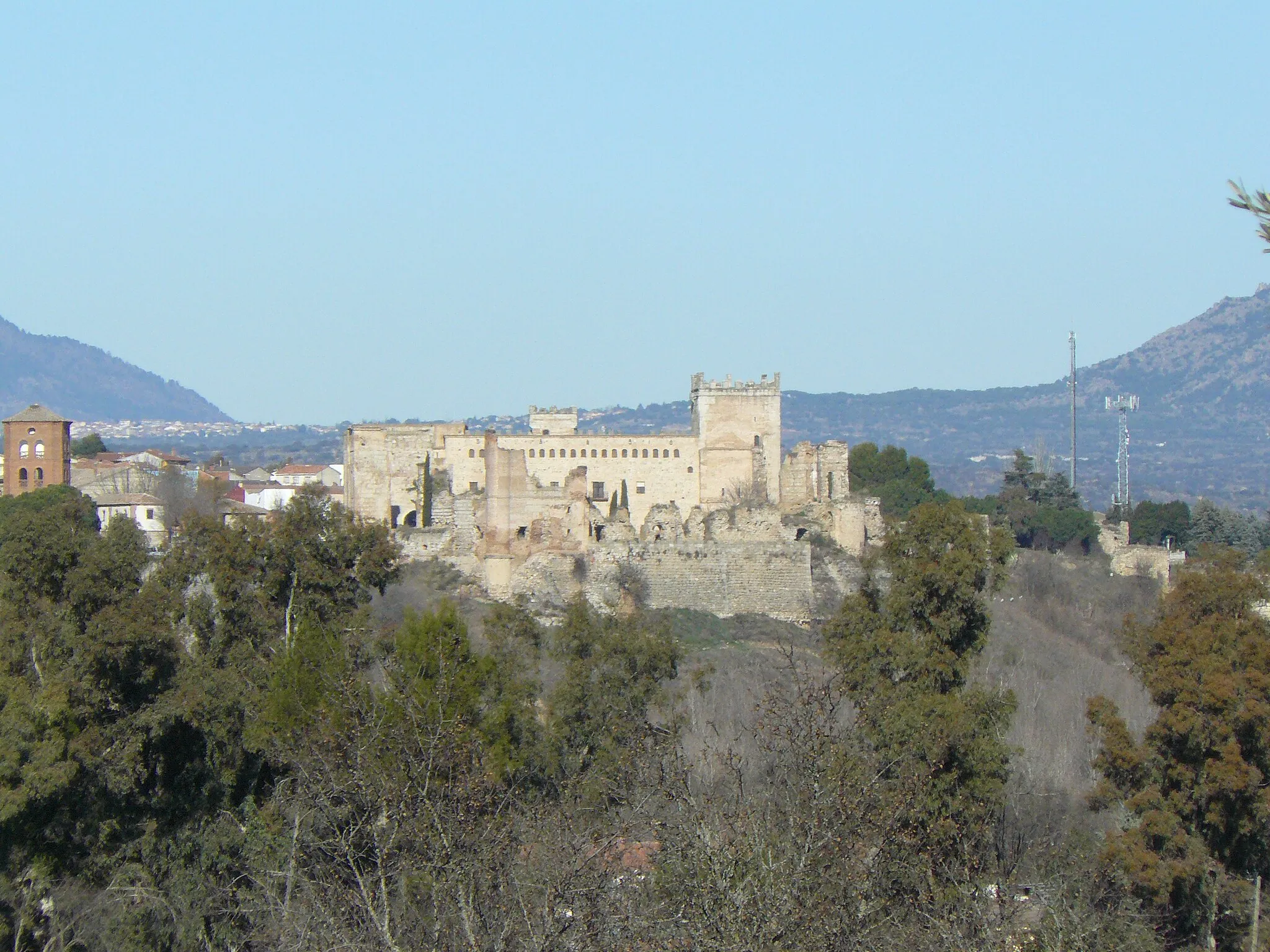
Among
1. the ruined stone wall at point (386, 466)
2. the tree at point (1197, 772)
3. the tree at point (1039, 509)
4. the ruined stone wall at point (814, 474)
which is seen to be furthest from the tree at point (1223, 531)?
the tree at point (1197, 772)

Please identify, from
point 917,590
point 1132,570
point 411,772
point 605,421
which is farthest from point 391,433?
point 605,421

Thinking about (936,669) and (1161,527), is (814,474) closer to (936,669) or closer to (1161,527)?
(1161,527)

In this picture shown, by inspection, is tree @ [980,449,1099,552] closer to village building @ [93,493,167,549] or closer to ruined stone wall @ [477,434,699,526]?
ruined stone wall @ [477,434,699,526]

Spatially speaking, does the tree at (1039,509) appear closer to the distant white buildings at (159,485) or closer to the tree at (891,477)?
the tree at (891,477)

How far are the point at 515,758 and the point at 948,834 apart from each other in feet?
20.7

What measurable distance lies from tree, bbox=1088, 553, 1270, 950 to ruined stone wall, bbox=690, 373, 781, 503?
89.0 ft

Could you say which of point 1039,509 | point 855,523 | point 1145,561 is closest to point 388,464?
point 855,523

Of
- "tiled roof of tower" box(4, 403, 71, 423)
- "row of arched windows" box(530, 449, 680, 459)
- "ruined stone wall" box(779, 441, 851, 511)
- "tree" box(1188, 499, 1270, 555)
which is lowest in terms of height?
"tree" box(1188, 499, 1270, 555)

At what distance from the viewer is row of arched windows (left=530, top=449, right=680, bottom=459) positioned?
53.4 meters

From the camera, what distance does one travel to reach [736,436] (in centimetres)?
5447

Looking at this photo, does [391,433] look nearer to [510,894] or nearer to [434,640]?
[434,640]

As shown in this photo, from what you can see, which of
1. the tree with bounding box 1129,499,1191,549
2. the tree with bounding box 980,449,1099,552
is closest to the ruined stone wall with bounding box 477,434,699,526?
the tree with bounding box 980,449,1099,552

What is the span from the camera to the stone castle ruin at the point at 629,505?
1799 inches

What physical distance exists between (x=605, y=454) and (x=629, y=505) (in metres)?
1.61
